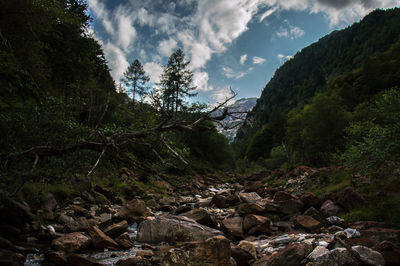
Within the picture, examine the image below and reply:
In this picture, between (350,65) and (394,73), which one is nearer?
(394,73)

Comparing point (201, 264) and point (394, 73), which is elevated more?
point (394, 73)

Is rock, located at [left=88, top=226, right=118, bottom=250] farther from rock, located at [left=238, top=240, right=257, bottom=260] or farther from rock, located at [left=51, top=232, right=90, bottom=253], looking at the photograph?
rock, located at [left=238, top=240, right=257, bottom=260]

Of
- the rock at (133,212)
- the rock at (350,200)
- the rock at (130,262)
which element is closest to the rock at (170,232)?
the rock at (130,262)

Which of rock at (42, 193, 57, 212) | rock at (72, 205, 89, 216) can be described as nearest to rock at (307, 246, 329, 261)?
rock at (72, 205, 89, 216)

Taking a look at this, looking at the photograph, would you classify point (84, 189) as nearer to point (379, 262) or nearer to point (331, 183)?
point (379, 262)

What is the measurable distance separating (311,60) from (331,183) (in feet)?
567

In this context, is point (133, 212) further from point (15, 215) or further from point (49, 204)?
point (15, 215)

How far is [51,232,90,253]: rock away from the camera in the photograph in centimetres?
567

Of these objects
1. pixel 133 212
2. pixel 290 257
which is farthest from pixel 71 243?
pixel 290 257

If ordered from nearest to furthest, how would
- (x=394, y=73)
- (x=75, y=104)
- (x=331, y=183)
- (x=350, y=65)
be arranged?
1. (x=75, y=104)
2. (x=331, y=183)
3. (x=394, y=73)
4. (x=350, y=65)

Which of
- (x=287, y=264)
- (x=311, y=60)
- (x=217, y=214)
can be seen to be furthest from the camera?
(x=311, y=60)

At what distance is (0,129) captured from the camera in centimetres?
433

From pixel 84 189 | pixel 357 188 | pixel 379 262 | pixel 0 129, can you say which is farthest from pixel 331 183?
pixel 0 129

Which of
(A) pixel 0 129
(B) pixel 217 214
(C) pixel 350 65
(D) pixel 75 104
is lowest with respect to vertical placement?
(B) pixel 217 214
